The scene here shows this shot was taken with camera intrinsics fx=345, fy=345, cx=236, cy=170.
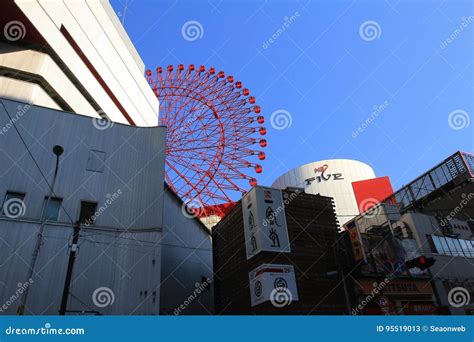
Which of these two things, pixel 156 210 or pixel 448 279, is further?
pixel 448 279

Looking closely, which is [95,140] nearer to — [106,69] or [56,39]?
[56,39]

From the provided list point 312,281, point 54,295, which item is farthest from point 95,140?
point 312,281

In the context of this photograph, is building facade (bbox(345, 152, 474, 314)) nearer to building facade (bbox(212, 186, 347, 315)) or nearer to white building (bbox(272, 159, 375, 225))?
building facade (bbox(212, 186, 347, 315))

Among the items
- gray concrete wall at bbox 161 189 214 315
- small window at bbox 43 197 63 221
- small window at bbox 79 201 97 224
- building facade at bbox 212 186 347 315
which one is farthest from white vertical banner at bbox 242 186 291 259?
small window at bbox 43 197 63 221

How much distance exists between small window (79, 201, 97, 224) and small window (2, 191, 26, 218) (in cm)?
260

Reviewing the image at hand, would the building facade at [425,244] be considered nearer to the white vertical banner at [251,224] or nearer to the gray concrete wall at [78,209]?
the white vertical banner at [251,224]

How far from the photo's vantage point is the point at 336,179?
53312 millimetres

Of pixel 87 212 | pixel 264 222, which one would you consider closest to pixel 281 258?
pixel 264 222

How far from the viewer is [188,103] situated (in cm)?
3228

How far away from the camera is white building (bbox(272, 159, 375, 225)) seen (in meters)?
51.3

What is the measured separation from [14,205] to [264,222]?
40.3ft

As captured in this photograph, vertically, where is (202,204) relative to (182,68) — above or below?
below

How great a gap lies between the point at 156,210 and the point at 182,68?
19759 millimetres

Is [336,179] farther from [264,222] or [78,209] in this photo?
[78,209]
